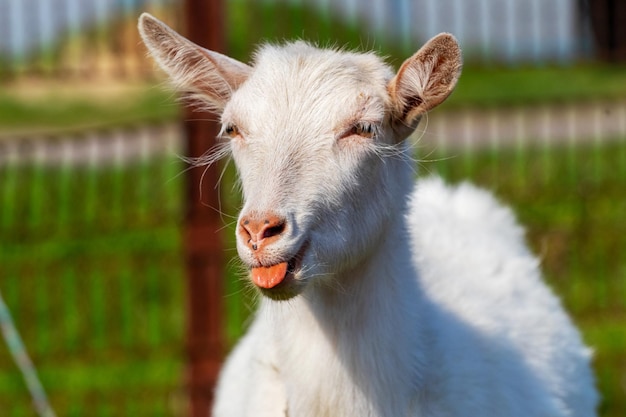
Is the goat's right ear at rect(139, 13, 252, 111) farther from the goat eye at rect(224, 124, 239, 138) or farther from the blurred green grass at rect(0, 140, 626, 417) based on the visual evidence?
the blurred green grass at rect(0, 140, 626, 417)

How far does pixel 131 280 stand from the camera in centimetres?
916

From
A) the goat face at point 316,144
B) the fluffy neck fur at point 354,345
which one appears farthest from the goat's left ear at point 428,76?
the fluffy neck fur at point 354,345

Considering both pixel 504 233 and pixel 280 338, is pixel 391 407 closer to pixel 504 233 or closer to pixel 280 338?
pixel 280 338

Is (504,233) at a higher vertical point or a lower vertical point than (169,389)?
higher

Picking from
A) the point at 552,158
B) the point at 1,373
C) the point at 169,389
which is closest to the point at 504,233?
the point at 169,389

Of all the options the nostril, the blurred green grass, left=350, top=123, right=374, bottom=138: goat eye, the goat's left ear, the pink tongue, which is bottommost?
the blurred green grass

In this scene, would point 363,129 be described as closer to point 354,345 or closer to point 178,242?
point 354,345

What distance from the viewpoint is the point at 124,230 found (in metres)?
8.50

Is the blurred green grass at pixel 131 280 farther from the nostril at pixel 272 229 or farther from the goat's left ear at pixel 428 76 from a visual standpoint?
the nostril at pixel 272 229

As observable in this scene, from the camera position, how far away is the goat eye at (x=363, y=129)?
155 inches

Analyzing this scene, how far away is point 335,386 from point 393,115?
0.97m

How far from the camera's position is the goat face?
3590 millimetres

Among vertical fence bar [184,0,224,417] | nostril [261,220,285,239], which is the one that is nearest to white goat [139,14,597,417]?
nostril [261,220,285,239]

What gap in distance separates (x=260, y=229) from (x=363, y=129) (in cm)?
65
